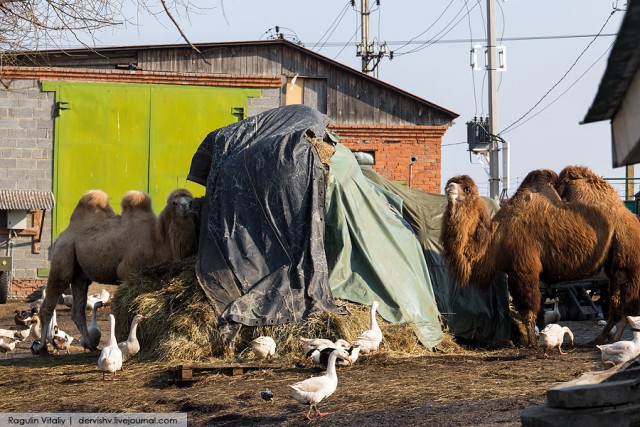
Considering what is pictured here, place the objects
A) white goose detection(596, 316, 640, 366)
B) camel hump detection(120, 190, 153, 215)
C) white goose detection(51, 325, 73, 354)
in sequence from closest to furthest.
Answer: white goose detection(596, 316, 640, 366), camel hump detection(120, 190, 153, 215), white goose detection(51, 325, 73, 354)

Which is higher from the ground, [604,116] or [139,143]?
[139,143]

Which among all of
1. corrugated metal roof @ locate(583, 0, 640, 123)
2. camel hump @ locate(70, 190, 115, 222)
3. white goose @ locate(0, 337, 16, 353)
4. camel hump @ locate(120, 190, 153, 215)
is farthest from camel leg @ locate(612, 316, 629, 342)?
corrugated metal roof @ locate(583, 0, 640, 123)

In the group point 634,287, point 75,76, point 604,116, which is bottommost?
point 634,287

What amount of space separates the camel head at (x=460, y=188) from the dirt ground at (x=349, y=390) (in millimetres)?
1858

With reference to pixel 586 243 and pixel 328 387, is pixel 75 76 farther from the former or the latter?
pixel 328 387

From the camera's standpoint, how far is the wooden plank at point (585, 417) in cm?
542

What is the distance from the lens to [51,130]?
23.0 m

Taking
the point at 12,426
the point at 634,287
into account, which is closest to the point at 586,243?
the point at 634,287

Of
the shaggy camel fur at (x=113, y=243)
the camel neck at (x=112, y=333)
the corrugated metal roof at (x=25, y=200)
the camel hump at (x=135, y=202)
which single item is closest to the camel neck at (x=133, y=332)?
the camel neck at (x=112, y=333)

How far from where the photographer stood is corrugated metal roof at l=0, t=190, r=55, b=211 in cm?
2205

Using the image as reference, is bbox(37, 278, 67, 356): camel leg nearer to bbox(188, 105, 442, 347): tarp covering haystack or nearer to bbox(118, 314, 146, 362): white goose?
bbox(188, 105, 442, 347): tarp covering haystack

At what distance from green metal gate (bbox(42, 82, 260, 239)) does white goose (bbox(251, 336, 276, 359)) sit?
1247cm

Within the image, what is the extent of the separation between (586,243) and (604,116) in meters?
8.64

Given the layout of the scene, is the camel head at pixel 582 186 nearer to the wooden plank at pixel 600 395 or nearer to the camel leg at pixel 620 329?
the camel leg at pixel 620 329
